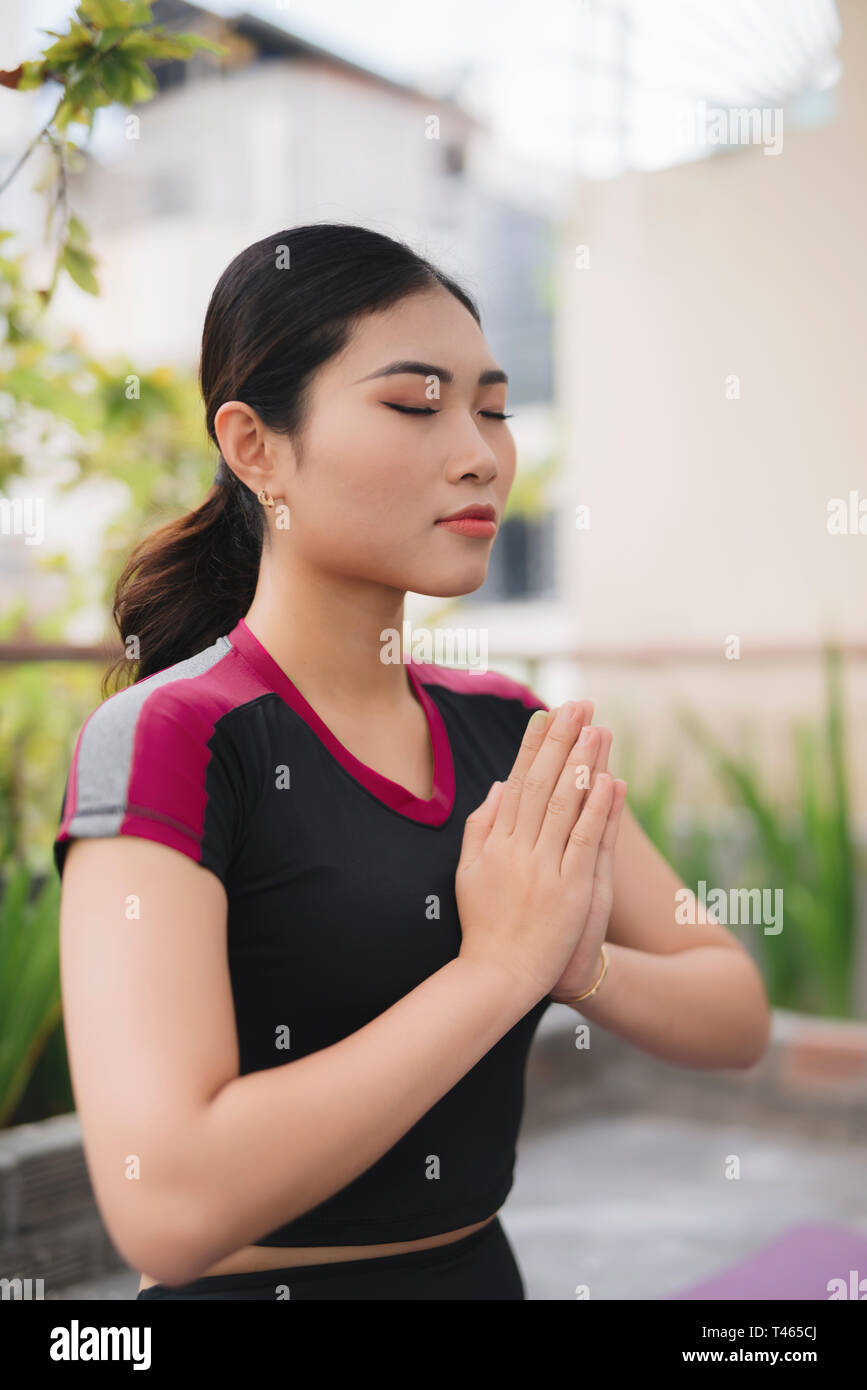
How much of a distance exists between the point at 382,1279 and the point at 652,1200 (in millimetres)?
2165

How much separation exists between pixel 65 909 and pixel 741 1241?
233cm

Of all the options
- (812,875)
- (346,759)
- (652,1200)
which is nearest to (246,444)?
(346,759)

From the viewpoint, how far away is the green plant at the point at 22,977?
7.54ft

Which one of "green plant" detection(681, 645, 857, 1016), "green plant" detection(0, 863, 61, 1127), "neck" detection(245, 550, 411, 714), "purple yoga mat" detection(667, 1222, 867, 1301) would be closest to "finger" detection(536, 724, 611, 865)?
"neck" detection(245, 550, 411, 714)

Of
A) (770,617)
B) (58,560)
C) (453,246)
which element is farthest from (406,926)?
(770,617)

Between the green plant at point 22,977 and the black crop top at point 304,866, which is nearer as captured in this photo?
the black crop top at point 304,866

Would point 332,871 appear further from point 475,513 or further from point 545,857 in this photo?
point 475,513

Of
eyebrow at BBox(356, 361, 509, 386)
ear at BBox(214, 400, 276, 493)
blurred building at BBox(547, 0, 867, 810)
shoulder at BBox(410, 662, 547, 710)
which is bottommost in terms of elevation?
shoulder at BBox(410, 662, 547, 710)

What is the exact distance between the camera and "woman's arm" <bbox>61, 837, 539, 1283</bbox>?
826 millimetres

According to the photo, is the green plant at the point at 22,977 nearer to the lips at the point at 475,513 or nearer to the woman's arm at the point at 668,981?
the woman's arm at the point at 668,981

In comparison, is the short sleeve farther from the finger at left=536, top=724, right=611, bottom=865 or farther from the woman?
the finger at left=536, top=724, right=611, bottom=865

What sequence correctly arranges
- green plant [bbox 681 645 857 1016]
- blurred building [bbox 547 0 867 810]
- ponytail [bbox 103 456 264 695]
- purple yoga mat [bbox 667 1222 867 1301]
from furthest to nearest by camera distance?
blurred building [bbox 547 0 867 810] < green plant [bbox 681 645 857 1016] < purple yoga mat [bbox 667 1222 867 1301] < ponytail [bbox 103 456 264 695]

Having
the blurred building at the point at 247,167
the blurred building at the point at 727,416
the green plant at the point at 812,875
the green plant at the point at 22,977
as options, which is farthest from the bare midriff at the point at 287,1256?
the blurred building at the point at 247,167

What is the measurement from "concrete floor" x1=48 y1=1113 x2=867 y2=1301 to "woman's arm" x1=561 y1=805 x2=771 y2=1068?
1.45 metres
